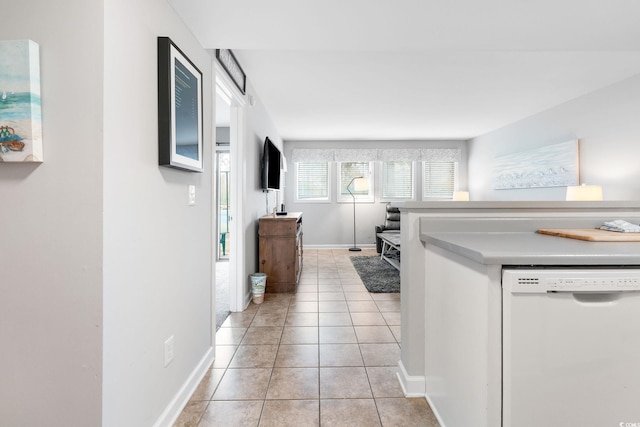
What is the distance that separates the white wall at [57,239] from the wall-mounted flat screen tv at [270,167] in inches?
112

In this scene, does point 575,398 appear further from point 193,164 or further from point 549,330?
point 193,164

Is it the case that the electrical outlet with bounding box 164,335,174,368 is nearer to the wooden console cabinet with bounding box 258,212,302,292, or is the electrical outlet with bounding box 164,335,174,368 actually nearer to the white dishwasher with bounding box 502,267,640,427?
the white dishwasher with bounding box 502,267,640,427

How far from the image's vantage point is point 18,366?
1128 mm

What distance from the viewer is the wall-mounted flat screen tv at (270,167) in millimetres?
3979

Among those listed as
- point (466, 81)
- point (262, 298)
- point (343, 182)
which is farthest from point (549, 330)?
point (343, 182)

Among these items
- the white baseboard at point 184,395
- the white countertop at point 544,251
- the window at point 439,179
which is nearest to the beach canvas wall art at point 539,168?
the window at point 439,179

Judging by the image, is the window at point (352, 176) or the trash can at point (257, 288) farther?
the window at point (352, 176)

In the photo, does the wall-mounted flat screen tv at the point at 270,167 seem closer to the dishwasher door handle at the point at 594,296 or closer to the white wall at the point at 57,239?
the white wall at the point at 57,239

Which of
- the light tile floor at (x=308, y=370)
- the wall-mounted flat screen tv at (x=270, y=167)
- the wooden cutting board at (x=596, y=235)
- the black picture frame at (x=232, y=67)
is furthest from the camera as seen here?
the wall-mounted flat screen tv at (x=270, y=167)

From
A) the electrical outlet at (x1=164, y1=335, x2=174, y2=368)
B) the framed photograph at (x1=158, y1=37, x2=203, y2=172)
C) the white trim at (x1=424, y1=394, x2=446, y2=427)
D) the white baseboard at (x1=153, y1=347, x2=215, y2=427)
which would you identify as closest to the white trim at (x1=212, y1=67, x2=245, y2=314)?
the white baseboard at (x1=153, y1=347, x2=215, y2=427)

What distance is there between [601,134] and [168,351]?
4940mm

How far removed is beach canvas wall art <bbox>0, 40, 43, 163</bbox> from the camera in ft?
3.51

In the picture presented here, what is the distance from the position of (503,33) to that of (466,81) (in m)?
1.70

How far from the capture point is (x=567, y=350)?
1.07 meters
